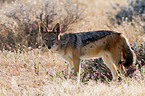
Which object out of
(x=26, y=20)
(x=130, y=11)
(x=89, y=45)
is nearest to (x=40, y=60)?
(x=89, y=45)

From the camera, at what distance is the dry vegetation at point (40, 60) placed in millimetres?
5516

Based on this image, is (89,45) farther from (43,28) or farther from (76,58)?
(43,28)

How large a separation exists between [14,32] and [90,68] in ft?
12.1

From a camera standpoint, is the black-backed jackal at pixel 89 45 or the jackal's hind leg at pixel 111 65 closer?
the black-backed jackal at pixel 89 45

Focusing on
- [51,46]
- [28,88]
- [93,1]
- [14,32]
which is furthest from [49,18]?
[93,1]

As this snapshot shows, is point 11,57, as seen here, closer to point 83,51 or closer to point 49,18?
point 83,51

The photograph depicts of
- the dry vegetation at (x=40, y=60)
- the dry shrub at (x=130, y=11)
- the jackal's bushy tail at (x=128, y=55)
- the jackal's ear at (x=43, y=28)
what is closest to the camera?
the dry vegetation at (x=40, y=60)

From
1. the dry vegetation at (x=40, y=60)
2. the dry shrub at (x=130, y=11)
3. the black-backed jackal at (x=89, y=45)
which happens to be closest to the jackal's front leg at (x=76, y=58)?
the black-backed jackal at (x=89, y=45)

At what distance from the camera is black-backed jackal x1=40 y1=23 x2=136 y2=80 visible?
6297 millimetres

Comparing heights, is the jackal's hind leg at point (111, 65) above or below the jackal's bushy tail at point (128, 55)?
below

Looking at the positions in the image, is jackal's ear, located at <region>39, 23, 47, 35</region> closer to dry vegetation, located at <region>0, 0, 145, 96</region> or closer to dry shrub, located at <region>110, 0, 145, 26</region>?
dry vegetation, located at <region>0, 0, 145, 96</region>

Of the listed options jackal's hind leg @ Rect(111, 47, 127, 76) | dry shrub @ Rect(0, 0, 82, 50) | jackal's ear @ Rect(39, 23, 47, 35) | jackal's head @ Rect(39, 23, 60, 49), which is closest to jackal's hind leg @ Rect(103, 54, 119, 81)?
jackal's hind leg @ Rect(111, 47, 127, 76)

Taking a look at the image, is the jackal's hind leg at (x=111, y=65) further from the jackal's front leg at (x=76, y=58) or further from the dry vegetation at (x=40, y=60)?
the jackal's front leg at (x=76, y=58)

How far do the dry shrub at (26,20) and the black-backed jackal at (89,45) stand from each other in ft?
8.61
